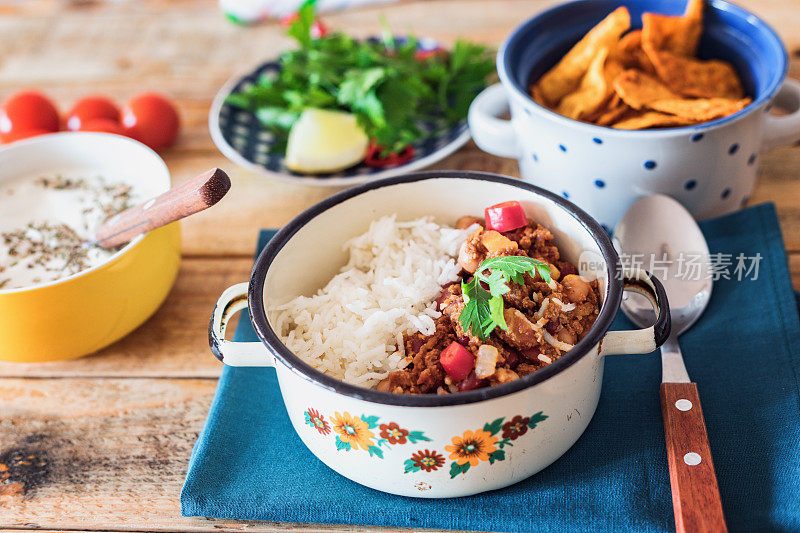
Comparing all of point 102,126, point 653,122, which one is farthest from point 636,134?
point 102,126

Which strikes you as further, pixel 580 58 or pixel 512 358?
pixel 580 58

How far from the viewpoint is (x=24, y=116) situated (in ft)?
6.42

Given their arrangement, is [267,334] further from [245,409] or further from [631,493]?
[631,493]

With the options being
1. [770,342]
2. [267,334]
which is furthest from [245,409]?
[770,342]

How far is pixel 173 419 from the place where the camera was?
1.33m

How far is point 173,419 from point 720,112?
113 centimetres

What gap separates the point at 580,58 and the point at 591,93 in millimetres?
108

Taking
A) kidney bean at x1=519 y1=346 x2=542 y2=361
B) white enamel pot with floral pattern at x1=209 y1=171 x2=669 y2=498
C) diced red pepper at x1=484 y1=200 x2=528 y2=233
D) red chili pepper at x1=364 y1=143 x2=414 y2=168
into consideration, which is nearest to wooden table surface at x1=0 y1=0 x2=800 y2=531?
red chili pepper at x1=364 y1=143 x2=414 y2=168

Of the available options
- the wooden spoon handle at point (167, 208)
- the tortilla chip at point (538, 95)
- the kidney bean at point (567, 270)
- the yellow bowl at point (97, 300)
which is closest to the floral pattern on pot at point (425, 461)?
the kidney bean at point (567, 270)

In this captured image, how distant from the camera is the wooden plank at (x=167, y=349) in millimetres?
1437

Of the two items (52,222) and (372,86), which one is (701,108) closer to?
(372,86)

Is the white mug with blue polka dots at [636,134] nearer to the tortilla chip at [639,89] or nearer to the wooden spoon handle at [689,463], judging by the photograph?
Answer: the tortilla chip at [639,89]

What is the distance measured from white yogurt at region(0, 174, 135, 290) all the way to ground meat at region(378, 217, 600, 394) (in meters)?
0.66

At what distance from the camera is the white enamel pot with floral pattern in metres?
0.98
